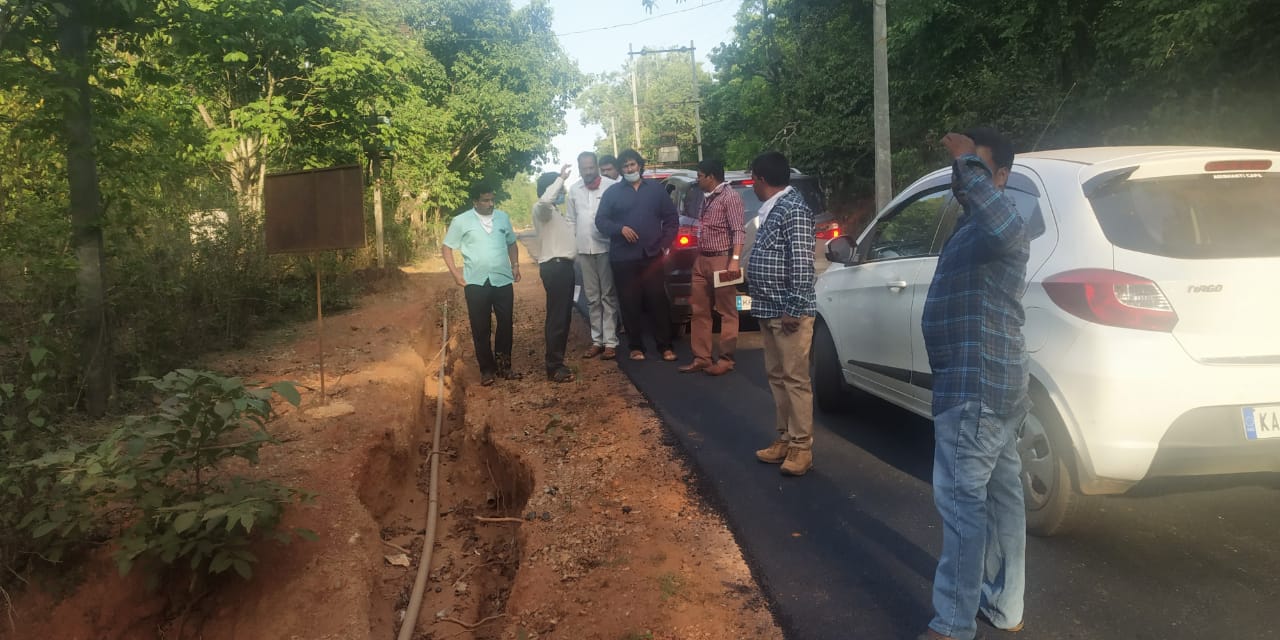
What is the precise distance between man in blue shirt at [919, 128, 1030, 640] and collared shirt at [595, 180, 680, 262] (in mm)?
5247

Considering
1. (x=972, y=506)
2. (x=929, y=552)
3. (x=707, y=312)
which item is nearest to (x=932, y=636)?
(x=972, y=506)

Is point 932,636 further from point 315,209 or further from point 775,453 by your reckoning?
point 315,209

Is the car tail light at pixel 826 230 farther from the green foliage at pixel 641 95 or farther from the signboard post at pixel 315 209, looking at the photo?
the green foliage at pixel 641 95

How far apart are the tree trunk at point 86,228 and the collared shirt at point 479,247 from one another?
8.77ft

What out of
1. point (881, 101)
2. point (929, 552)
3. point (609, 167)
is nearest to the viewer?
point (929, 552)

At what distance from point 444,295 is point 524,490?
1211cm

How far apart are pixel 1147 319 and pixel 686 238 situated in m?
5.68

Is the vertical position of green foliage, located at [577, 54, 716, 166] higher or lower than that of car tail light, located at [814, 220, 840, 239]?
higher

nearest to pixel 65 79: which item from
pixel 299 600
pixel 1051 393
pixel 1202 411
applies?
pixel 299 600

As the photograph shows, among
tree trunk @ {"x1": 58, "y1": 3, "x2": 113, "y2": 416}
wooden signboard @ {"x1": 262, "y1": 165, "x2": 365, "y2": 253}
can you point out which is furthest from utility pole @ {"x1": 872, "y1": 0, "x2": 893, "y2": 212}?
tree trunk @ {"x1": 58, "y1": 3, "x2": 113, "y2": 416}

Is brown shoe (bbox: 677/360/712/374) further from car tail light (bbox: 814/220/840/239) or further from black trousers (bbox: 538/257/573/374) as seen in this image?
car tail light (bbox: 814/220/840/239)

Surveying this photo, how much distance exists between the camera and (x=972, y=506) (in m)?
2.91

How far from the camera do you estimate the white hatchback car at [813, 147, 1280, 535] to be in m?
3.35

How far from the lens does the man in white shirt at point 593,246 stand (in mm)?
8398
